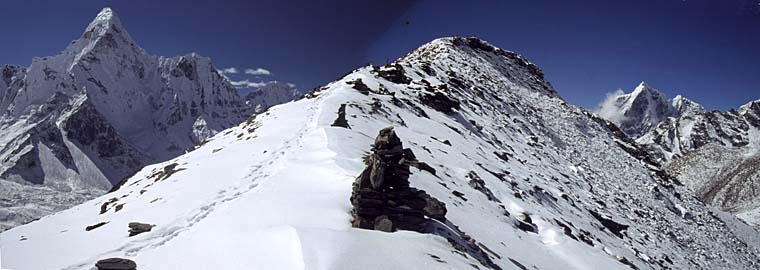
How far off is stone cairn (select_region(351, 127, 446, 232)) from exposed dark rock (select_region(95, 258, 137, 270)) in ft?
18.9

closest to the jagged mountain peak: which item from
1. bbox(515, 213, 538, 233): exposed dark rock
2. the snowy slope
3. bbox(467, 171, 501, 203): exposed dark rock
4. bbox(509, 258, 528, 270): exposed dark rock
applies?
the snowy slope

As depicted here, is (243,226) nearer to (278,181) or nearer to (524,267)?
(278,181)

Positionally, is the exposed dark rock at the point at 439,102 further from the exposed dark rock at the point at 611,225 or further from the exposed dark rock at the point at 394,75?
the exposed dark rock at the point at 611,225

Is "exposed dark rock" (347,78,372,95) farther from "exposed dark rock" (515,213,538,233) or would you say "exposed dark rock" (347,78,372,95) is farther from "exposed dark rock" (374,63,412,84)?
"exposed dark rock" (515,213,538,233)

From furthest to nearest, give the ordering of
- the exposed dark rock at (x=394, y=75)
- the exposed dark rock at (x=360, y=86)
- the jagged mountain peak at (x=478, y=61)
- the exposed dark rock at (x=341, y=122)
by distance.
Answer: the jagged mountain peak at (x=478, y=61), the exposed dark rock at (x=394, y=75), the exposed dark rock at (x=360, y=86), the exposed dark rock at (x=341, y=122)

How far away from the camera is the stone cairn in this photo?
46.0 ft

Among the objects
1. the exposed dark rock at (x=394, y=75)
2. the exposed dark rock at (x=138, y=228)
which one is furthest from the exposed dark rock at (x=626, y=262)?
the exposed dark rock at (x=394, y=75)

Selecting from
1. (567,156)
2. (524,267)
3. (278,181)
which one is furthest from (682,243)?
(278,181)

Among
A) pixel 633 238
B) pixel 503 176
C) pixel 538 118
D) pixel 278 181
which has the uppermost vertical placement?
pixel 538 118

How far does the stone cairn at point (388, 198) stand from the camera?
14008 mm

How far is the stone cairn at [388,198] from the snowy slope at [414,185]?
0.60m

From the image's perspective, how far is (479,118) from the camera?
156ft

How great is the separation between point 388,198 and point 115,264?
7541mm

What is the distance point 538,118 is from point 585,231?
36.3m
